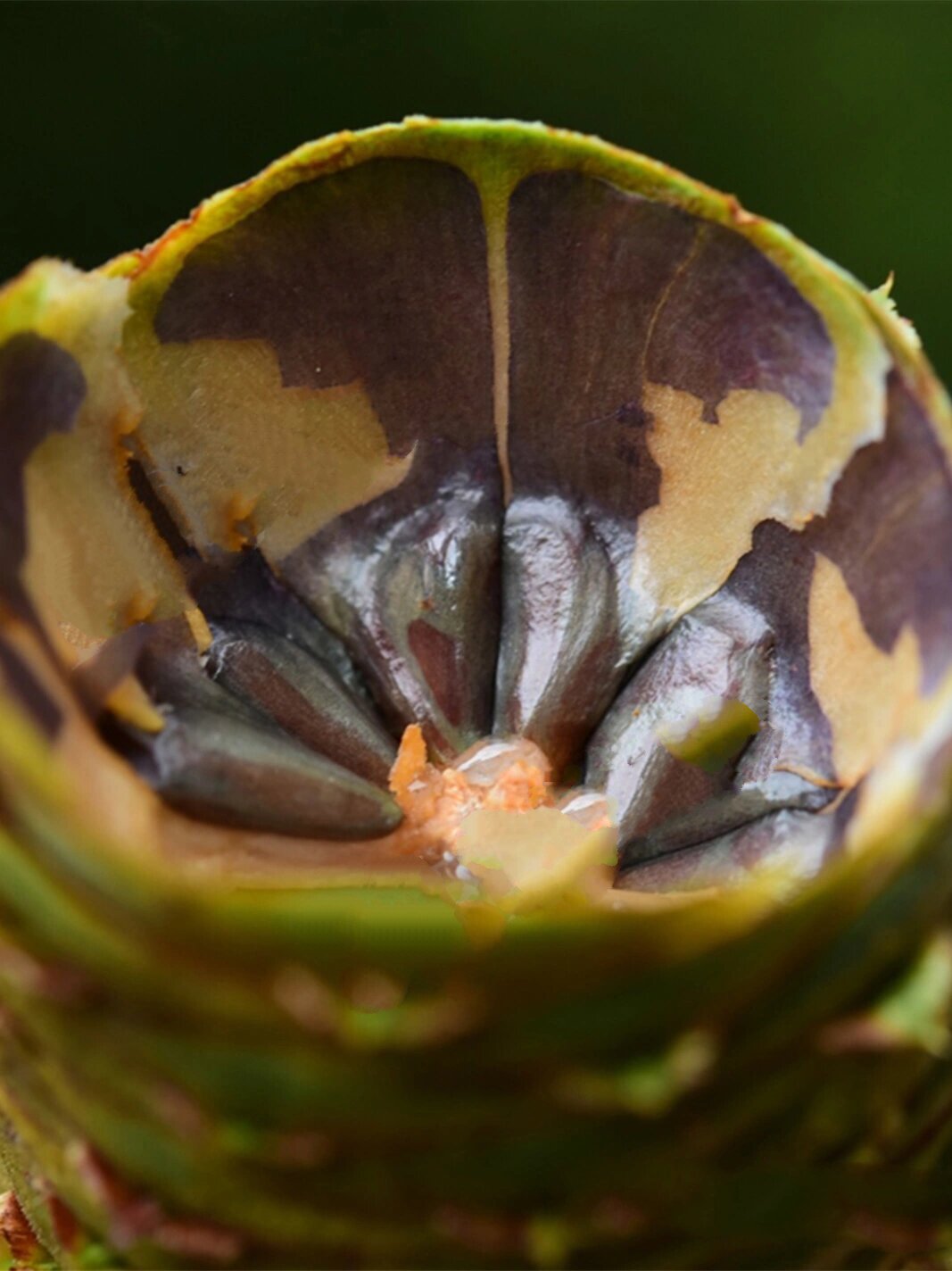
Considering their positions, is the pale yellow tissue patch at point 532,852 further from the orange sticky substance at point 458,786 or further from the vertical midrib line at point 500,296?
the vertical midrib line at point 500,296

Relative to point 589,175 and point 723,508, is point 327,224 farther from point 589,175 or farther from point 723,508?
point 723,508

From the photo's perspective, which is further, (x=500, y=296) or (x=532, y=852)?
(x=500, y=296)

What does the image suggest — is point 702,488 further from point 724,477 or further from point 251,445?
point 251,445

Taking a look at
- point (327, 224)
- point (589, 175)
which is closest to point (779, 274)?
point (589, 175)

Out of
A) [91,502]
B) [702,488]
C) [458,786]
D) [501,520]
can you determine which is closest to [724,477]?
[702,488]

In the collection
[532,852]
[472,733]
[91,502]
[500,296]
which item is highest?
[500,296]

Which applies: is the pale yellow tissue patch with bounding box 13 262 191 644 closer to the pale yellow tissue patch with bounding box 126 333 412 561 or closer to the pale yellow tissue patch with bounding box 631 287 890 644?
the pale yellow tissue patch with bounding box 126 333 412 561

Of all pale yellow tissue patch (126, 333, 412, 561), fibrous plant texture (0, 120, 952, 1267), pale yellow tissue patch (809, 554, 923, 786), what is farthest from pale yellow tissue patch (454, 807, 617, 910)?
pale yellow tissue patch (126, 333, 412, 561)
